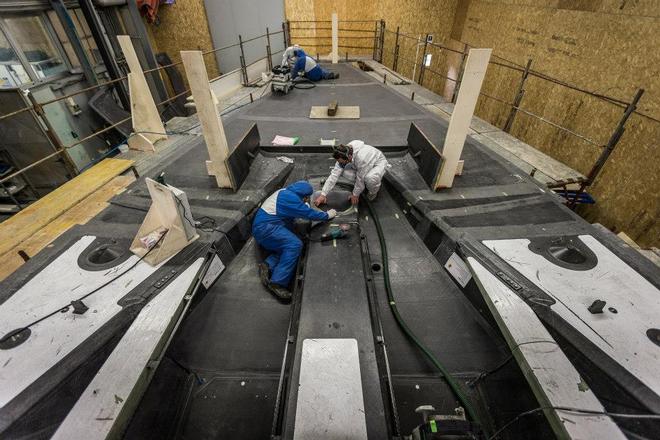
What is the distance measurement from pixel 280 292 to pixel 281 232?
27.6 inches

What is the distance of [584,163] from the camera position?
531 cm

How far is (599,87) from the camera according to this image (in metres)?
4.99

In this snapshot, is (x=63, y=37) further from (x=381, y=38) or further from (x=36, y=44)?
(x=381, y=38)

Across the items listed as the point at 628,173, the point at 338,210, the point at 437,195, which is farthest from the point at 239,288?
the point at 628,173

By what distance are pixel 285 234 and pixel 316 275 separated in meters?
0.74

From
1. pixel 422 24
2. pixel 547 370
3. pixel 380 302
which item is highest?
pixel 422 24

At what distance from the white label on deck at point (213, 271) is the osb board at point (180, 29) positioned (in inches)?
382

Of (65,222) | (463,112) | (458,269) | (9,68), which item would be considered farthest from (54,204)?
(463,112)

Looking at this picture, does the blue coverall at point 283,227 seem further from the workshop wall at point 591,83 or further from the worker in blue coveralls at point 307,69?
the worker in blue coveralls at point 307,69

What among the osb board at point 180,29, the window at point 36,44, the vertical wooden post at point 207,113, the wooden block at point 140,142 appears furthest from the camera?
the osb board at point 180,29

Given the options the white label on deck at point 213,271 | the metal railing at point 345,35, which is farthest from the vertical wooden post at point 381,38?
the white label on deck at point 213,271

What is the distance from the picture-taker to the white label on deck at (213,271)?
2992 mm

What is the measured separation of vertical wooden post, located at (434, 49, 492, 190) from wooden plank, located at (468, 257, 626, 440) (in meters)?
1.72

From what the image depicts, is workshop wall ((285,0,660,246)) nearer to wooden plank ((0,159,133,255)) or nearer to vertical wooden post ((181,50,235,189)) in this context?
vertical wooden post ((181,50,235,189))
